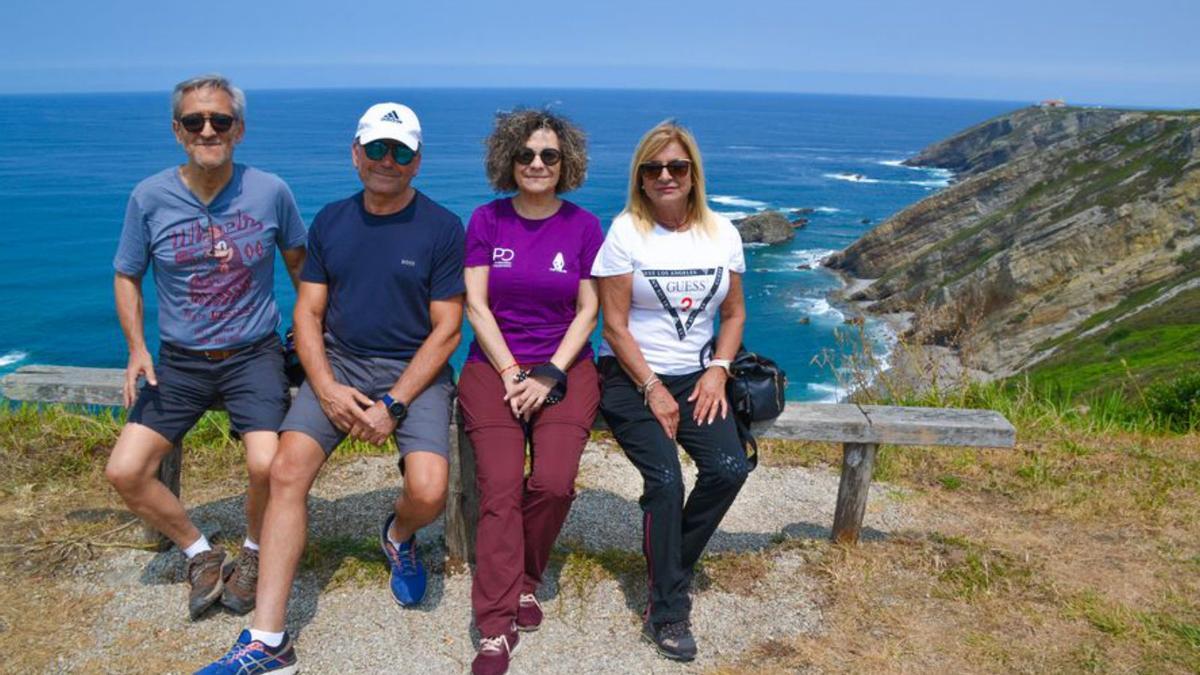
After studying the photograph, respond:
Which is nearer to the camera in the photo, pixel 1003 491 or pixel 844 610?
pixel 844 610

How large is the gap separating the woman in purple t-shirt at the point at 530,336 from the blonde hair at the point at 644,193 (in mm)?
215

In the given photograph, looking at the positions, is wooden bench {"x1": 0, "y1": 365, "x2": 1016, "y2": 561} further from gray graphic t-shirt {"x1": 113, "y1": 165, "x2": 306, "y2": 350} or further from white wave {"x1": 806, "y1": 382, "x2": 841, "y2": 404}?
white wave {"x1": 806, "y1": 382, "x2": 841, "y2": 404}

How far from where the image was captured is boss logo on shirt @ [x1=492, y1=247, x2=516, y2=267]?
12.9 feet

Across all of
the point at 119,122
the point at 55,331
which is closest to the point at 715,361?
the point at 55,331

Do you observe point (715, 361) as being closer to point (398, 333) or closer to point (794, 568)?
point (794, 568)

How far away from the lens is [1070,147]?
171 ft

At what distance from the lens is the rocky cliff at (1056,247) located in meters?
32.8

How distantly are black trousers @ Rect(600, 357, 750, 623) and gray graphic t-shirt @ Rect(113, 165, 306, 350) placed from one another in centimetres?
169

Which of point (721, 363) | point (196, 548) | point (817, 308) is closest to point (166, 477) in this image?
point (196, 548)

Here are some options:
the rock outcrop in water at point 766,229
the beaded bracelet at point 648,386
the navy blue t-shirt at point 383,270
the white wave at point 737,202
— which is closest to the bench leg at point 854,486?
the beaded bracelet at point 648,386

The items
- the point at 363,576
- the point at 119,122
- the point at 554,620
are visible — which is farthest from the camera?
the point at 119,122

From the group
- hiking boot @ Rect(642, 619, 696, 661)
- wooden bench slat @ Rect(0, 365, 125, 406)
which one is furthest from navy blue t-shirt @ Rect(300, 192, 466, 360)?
hiking boot @ Rect(642, 619, 696, 661)

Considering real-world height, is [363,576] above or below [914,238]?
above

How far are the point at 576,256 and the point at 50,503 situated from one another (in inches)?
130
